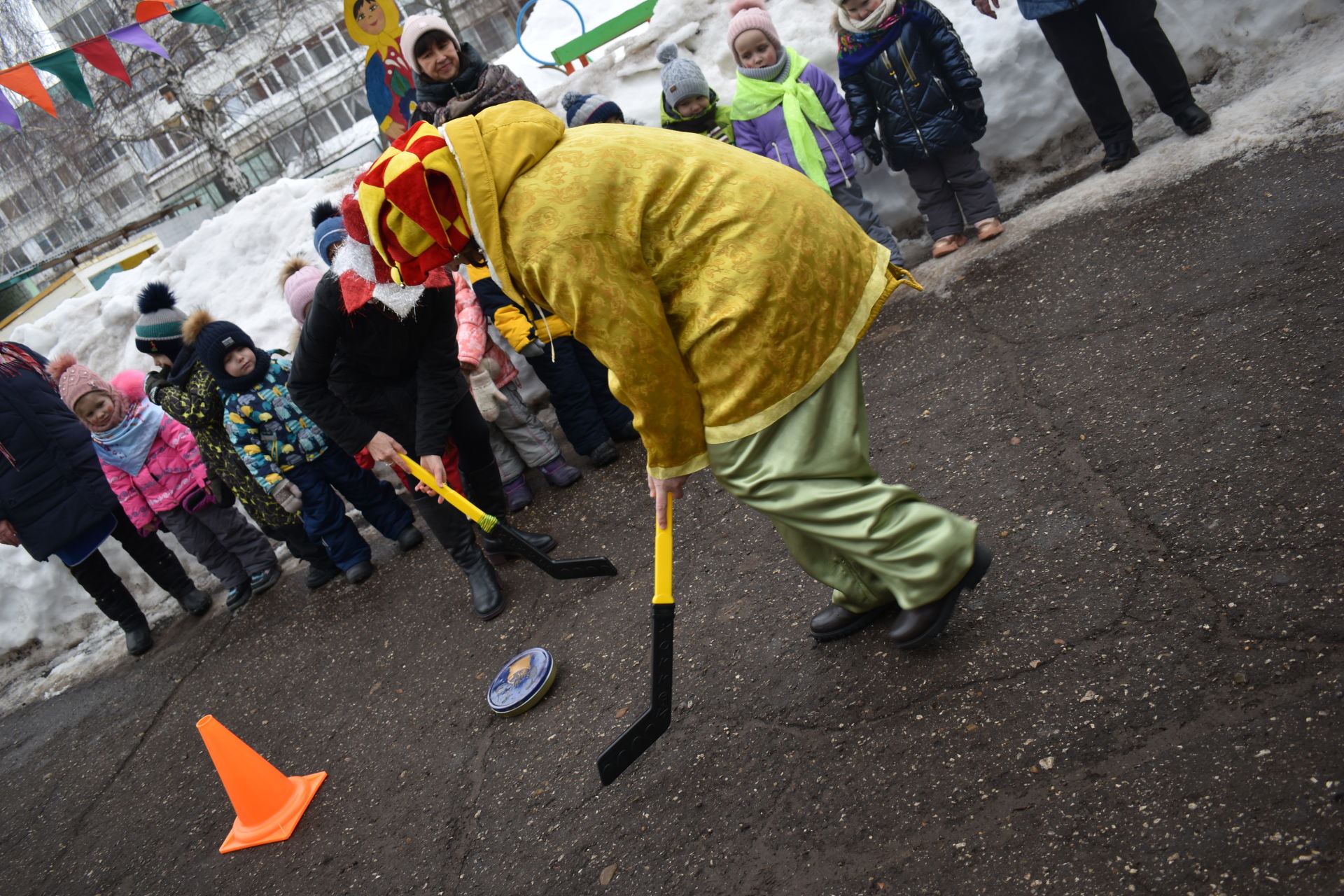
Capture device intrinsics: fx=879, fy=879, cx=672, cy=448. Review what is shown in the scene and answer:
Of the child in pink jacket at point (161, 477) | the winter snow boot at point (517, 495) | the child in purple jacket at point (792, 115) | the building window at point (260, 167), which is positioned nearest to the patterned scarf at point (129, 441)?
the child in pink jacket at point (161, 477)

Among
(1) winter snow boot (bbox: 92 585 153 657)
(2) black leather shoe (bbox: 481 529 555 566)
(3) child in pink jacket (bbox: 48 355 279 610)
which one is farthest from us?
(1) winter snow boot (bbox: 92 585 153 657)

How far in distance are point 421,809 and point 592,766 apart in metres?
0.68

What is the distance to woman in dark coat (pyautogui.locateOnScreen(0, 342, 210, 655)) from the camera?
500 centimetres

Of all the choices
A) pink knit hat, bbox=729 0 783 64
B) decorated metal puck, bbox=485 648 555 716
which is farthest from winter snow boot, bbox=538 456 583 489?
pink knit hat, bbox=729 0 783 64

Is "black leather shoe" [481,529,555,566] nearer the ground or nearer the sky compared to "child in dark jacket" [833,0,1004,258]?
nearer the ground

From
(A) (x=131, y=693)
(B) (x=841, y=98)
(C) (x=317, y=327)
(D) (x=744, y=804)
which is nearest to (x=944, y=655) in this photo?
(D) (x=744, y=804)

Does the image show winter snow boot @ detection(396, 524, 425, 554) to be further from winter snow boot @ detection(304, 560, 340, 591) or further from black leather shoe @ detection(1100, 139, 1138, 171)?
black leather shoe @ detection(1100, 139, 1138, 171)

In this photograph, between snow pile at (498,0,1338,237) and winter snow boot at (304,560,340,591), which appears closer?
winter snow boot at (304,560,340,591)

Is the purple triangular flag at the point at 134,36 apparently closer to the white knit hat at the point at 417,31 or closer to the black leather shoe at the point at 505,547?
the white knit hat at the point at 417,31

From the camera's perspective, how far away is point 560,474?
4.92 meters

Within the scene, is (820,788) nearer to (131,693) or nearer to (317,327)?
(317,327)

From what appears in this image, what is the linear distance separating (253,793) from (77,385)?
3.15 metres

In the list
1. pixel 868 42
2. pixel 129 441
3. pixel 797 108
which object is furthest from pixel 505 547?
pixel 868 42

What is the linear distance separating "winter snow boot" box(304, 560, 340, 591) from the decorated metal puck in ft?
7.30
